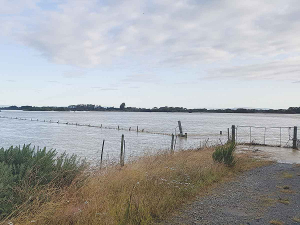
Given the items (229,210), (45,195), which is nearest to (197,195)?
(229,210)

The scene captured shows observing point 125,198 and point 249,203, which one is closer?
point 125,198

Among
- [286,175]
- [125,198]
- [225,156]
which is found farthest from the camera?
[225,156]

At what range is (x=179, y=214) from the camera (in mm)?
5773

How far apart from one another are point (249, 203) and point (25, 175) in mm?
5369

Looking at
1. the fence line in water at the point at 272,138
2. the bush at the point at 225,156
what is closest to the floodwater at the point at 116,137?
the fence line in water at the point at 272,138

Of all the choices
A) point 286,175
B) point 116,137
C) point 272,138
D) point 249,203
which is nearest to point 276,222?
point 249,203

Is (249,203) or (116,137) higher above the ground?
(249,203)

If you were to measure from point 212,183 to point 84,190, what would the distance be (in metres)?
4.14

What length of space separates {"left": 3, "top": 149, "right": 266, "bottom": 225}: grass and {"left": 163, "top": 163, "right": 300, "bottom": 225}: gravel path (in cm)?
42

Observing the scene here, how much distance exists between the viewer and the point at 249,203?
6504mm

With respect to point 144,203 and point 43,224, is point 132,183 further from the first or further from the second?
point 43,224

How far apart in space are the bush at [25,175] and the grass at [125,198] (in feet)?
0.95

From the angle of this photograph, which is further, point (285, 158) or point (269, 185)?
point (285, 158)

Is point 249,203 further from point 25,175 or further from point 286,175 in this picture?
point 25,175
